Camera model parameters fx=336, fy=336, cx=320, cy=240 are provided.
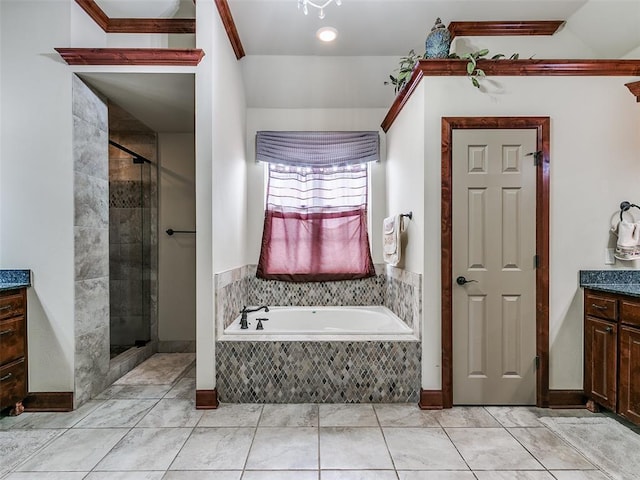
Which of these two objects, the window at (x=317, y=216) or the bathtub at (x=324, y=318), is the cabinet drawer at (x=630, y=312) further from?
the window at (x=317, y=216)

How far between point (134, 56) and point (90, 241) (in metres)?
1.37

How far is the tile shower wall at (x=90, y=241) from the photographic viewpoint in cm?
238

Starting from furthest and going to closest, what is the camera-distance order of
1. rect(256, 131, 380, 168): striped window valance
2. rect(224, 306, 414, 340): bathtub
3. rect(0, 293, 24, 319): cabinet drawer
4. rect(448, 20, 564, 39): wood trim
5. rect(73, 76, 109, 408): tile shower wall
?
1. rect(256, 131, 380, 168): striped window valance
2. rect(224, 306, 414, 340): bathtub
3. rect(448, 20, 564, 39): wood trim
4. rect(73, 76, 109, 408): tile shower wall
5. rect(0, 293, 24, 319): cabinet drawer

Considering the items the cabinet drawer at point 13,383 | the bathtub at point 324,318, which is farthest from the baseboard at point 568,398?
the cabinet drawer at point 13,383

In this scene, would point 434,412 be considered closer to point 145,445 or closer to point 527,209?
point 527,209

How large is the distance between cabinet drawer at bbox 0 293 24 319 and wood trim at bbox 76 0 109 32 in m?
2.08

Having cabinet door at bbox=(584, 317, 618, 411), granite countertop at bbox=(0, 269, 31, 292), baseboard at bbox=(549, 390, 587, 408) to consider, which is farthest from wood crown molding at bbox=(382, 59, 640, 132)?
granite countertop at bbox=(0, 269, 31, 292)

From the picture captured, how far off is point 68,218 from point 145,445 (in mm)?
1575

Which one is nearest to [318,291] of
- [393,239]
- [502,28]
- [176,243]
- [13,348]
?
[393,239]

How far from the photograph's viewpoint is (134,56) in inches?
91.4

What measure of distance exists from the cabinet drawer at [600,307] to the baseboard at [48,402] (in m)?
3.63

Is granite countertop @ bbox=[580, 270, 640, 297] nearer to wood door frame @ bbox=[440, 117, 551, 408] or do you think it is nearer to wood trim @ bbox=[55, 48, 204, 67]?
wood door frame @ bbox=[440, 117, 551, 408]

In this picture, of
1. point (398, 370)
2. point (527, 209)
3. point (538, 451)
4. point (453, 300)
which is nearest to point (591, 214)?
point (527, 209)

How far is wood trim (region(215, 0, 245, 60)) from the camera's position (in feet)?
8.23
